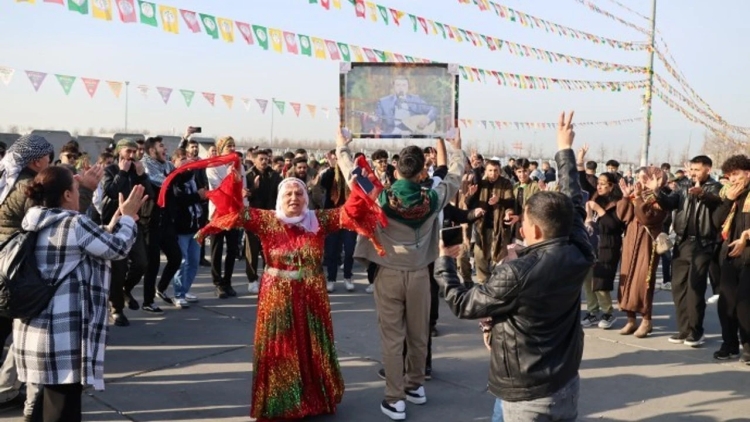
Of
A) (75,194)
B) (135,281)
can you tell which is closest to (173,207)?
(135,281)

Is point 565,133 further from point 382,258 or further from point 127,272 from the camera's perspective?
point 127,272

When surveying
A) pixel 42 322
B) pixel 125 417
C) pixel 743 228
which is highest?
pixel 743 228

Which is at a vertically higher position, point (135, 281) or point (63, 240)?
point (63, 240)

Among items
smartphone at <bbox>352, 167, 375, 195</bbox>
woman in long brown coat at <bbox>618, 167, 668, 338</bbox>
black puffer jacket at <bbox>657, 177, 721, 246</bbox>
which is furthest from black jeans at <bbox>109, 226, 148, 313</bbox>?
black puffer jacket at <bbox>657, 177, 721, 246</bbox>

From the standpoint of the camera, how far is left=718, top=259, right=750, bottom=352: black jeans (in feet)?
19.5

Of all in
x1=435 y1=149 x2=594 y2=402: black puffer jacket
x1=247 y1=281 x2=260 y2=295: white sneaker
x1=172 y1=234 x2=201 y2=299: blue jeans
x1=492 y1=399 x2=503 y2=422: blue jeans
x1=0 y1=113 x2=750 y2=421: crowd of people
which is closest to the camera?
x1=435 y1=149 x2=594 y2=402: black puffer jacket

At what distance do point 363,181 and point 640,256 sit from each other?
12.8 ft

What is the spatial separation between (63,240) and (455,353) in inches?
154

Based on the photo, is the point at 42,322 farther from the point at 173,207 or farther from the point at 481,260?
the point at 481,260

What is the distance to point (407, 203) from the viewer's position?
4449mm

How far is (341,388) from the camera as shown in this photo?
14.9 ft

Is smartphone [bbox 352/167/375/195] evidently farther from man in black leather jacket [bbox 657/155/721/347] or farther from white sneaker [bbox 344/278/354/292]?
white sneaker [bbox 344/278/354/292]

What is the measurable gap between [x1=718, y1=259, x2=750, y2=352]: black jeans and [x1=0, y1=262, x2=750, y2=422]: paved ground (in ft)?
1.00

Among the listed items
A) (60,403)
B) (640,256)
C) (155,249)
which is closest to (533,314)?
(60,403)
